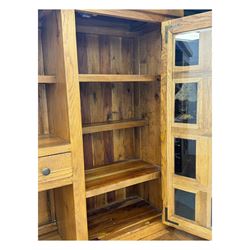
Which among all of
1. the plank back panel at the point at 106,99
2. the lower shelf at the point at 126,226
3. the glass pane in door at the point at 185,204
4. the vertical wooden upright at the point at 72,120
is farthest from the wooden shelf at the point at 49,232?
the glass pane in door at the point at 185,204

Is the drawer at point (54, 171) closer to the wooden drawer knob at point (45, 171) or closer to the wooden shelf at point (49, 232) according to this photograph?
the wooden drawer knob at point (45, 171)

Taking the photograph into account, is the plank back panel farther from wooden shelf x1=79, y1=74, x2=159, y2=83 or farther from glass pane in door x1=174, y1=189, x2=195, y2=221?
glass pane in door x1=174, y1=189, x2=195, y2=221

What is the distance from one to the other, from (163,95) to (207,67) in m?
0.30

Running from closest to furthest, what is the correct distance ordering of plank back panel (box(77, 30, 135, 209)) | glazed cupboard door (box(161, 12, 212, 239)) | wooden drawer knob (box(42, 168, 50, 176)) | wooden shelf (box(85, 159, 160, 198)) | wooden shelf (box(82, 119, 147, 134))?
wooden drawer knob (box(42, 168, 50, 176)) < glazed cupboard door (box(161, 12, 212, 239)) < wooden shelf (box(85, 159, 160, 198)) < wooden shelf (box(82, 119, 147, 134)) < plank back panel (box(77, 30, 135, 209))

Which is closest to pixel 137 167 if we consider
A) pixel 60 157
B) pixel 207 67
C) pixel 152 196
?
pixel 152 196

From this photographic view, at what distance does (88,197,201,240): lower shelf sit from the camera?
137 cm

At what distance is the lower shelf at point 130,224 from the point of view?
4.50ft

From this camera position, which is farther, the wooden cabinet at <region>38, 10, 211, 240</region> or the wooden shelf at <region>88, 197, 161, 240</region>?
the wooden shelf at <region>88, 197, 161, 240</region>

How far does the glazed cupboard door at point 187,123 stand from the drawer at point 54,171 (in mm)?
587

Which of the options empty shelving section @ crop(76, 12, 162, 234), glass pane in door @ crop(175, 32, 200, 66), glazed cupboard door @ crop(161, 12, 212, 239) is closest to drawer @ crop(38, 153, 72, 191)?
empty shelving section @ crop(76, 12, 162, 234)

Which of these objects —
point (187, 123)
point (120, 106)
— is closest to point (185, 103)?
point (187, 123)

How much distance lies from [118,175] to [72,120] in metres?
0.52

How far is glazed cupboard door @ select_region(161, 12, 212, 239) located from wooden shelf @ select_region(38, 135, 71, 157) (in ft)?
1.93
